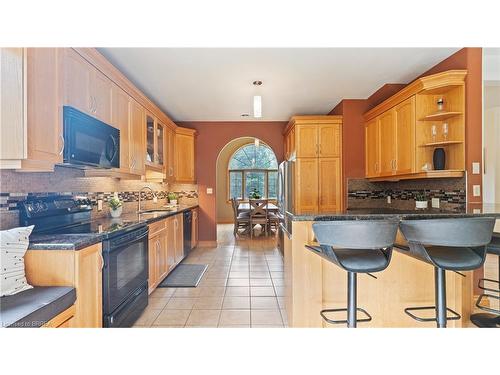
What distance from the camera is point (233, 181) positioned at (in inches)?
387

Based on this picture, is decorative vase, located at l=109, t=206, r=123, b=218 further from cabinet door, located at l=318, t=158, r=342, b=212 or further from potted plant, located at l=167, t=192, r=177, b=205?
cabinet door, located at l=318, t=158, r=342, b=212

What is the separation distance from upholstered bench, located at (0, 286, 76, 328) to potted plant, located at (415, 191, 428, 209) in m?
3.45

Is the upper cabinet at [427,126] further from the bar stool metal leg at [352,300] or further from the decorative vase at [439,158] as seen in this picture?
the bar stool metal leg at [352,300]

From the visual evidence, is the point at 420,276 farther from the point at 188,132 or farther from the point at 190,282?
the point at 188,132

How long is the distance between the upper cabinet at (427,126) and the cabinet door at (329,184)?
1.06 metres

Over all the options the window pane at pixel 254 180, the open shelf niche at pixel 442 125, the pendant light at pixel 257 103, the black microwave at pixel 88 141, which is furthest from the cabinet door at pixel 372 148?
the window pane at pixel 254 180

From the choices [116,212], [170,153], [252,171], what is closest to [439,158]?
[116,212]

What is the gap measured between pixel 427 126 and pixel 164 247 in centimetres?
333

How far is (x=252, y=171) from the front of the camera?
976 cm

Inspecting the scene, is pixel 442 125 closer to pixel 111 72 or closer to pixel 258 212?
pixel 111 72

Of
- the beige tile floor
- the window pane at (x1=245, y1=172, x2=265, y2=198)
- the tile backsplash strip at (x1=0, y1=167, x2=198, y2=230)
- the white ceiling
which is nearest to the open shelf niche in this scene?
the white ceiling

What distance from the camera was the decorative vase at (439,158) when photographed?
111 inches
